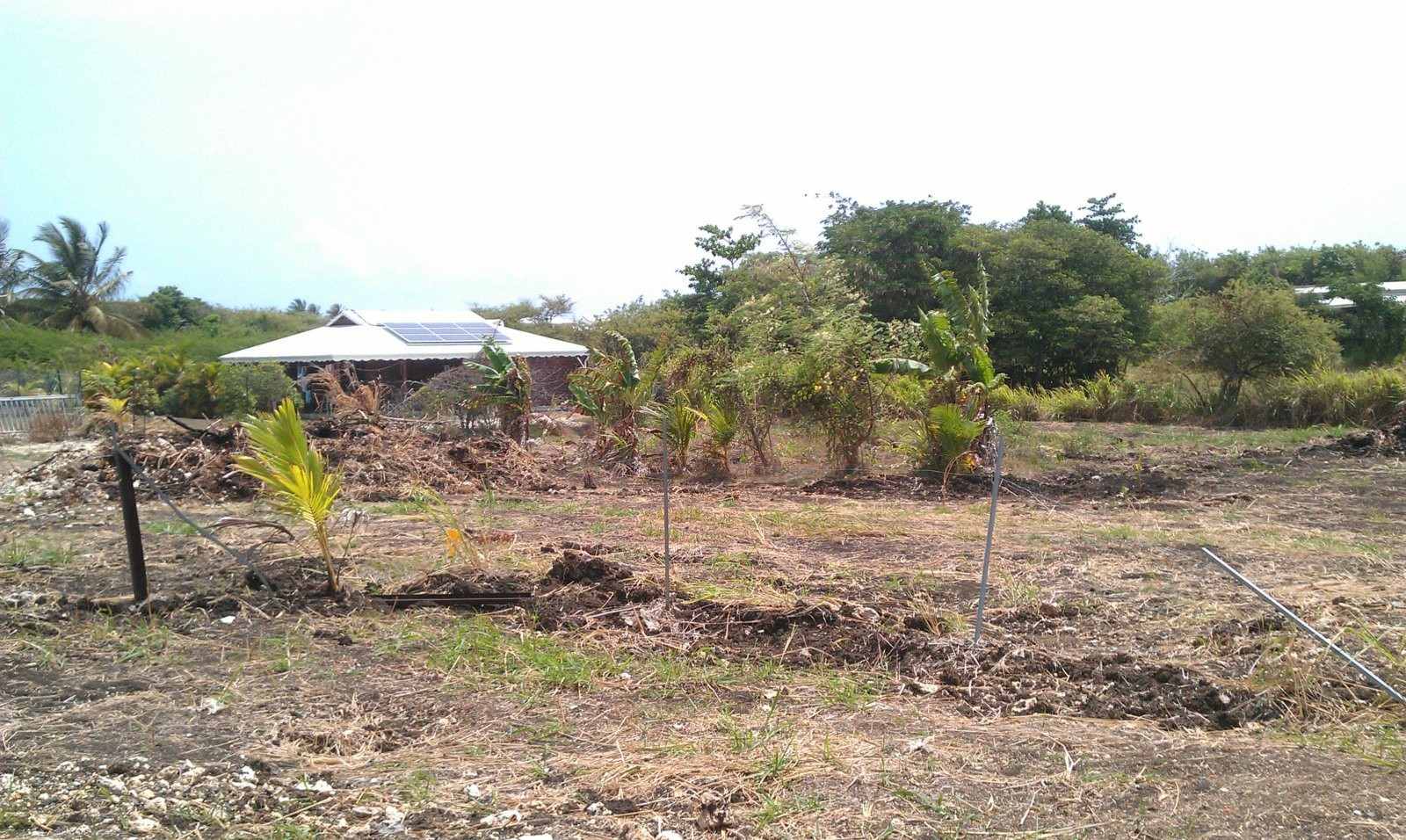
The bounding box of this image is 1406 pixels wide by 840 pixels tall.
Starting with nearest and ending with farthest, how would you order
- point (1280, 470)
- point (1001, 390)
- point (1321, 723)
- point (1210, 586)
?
point (1321, 723)
point (1210, 586)
point (1280, 470)
point (1001, 390)

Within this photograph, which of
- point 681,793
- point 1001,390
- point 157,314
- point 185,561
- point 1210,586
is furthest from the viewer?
point 157,314

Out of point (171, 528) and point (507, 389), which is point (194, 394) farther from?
point (171, 528)

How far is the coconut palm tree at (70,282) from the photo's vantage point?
4103 cm

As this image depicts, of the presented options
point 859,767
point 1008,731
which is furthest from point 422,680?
point 1008,731

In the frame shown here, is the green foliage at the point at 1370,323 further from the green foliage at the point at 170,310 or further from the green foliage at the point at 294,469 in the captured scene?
the green foliage at the point at 170,310

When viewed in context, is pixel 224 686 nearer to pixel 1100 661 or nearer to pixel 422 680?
pixel 422 680

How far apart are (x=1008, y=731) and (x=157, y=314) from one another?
52204 mm

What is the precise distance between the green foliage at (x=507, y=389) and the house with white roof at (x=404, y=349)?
799 cm

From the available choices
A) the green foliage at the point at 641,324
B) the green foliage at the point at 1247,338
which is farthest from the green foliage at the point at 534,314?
the green foliage at the point at 1247,338

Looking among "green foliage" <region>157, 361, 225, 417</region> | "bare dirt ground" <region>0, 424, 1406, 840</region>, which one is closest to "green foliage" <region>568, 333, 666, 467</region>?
"bare dirt ground" <region>0, 424, 1406, 840</region>

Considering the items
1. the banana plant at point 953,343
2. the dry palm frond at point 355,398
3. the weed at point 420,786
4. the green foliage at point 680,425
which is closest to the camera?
the weed at point 420,786

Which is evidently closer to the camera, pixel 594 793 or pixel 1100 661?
pixel 594 793

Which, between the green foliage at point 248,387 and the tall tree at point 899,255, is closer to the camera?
the green foliage at point 248,387

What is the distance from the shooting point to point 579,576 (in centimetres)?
673
